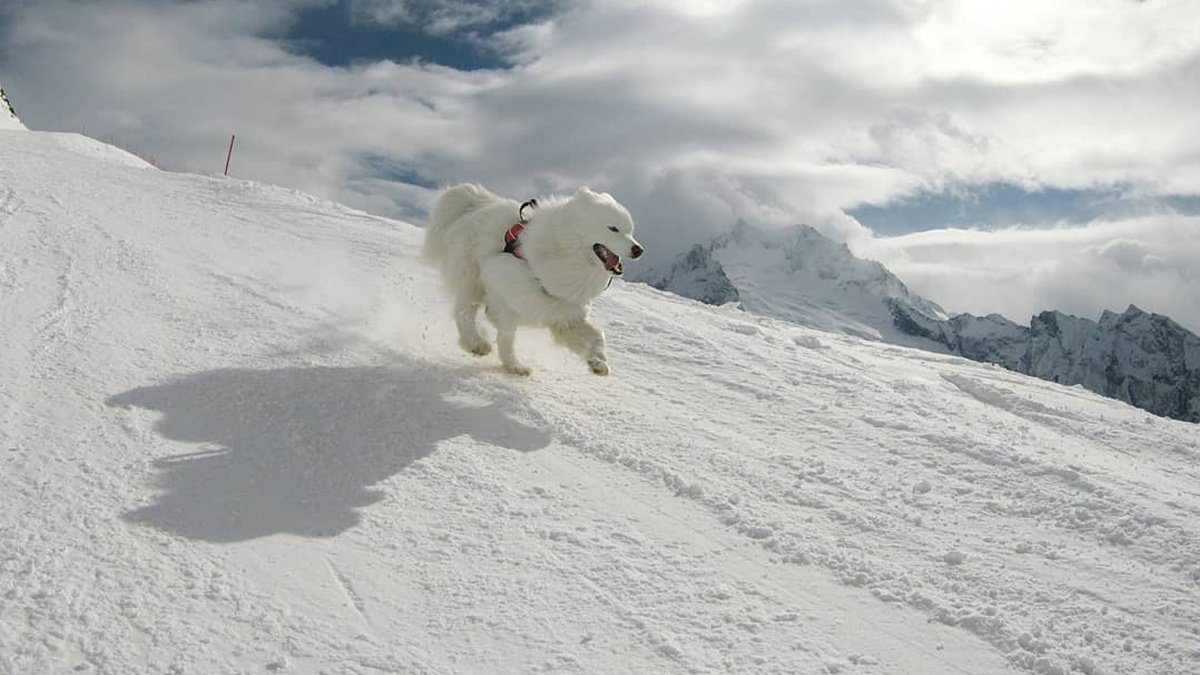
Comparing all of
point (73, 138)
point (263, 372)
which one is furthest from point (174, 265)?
point (73, 138)

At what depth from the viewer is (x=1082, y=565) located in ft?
11.3

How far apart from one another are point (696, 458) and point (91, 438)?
3.05m

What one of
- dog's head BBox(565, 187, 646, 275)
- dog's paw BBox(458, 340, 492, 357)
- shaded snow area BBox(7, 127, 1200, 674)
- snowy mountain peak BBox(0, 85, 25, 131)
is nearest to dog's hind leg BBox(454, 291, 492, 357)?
dog's paw BBox(458, 340, 492, 357)

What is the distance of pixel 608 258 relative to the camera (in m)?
5.93

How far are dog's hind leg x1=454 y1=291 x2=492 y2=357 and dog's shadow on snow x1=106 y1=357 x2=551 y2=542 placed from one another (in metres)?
0.58

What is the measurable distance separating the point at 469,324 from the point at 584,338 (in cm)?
106

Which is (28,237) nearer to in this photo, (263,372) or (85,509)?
(263,372)

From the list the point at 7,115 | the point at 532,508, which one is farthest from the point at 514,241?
the point at 7,115

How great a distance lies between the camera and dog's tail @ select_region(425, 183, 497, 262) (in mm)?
7445

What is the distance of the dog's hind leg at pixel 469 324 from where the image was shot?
255 inches

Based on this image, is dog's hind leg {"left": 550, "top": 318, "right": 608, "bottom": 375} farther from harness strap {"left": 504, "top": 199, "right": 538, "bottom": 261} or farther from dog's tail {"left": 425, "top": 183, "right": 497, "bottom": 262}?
dog's tail {"left": 425, "top": 183, "right": 497, "bottom": 262}

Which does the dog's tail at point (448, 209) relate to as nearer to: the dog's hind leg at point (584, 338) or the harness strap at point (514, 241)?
the harness strap at point (514, 241)

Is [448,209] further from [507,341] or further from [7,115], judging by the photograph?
[7,115]

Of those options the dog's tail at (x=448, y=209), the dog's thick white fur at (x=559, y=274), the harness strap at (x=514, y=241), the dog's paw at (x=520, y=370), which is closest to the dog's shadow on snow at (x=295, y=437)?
the dog's paw at (x=520, y=370)
